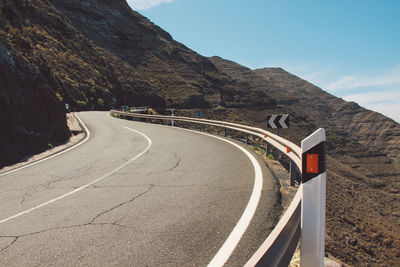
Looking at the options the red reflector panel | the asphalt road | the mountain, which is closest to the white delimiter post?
the red reflector panel

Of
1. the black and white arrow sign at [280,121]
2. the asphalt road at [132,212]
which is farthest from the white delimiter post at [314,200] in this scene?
the black and white arrow sign at [280,121]

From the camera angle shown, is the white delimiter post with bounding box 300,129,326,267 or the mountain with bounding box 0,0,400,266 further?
the mountain with bounding box 0,0,400,266

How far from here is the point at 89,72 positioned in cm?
6494

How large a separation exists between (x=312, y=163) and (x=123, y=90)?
76419 mm

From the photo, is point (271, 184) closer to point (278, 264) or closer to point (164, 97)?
point (278, 264)

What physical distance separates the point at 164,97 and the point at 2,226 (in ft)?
278

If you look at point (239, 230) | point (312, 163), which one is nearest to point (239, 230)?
point (239, 230)

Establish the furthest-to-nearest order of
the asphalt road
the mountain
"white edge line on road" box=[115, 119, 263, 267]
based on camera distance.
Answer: the mountain, the asphalt road, "white edge line on road" box=[115, 119, 263, 267]

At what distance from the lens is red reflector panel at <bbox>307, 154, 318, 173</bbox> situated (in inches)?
85.9

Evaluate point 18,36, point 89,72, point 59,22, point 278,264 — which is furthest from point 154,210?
point 59,22

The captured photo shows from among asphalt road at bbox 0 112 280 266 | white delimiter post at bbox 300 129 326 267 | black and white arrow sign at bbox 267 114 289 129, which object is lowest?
asphalt road at bbox 0 112 280 266

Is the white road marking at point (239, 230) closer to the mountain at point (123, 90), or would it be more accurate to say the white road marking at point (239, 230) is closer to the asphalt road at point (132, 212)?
the asphalt road at point (132, 212)

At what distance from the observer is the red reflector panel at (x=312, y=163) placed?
2.18m

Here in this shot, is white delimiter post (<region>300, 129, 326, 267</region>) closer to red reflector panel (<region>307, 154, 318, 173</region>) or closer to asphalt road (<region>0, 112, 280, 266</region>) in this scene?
red reflector panel (<region>307, 154, 318, 173</region>)
